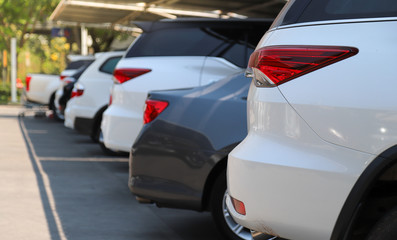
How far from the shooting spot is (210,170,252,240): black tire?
558 centimetres

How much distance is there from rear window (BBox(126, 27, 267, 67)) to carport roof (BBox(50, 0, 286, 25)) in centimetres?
548

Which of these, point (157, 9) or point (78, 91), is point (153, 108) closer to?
point (78, 91)

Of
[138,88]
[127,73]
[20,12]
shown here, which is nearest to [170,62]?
[138,88]

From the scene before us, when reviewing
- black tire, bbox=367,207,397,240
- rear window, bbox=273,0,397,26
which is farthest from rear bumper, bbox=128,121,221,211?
black tire, bbox=367,207,397,240

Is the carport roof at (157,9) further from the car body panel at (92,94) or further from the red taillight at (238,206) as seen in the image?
the red taillight at (238,206)

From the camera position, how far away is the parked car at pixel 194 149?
216 inches

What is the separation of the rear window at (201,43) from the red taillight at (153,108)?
1.87 metres

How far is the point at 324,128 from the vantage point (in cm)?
306

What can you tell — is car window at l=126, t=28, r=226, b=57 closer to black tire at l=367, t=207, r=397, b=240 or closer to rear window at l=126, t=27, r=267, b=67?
rear window at l=126, t=27, r=267, b=67

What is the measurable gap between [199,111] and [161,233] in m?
Result: 1.22

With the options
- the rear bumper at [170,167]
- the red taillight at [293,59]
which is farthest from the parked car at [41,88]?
the red taillight at [293,59]

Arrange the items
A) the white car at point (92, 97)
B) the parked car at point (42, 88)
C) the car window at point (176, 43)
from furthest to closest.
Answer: the parked car at point (42, 88) → the white car at point (92, 97) → the car window at point (176, 43)

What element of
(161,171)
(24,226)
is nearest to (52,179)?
(24,226)

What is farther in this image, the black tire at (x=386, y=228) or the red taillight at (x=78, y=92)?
the red taillight at (x=78, y=92)
